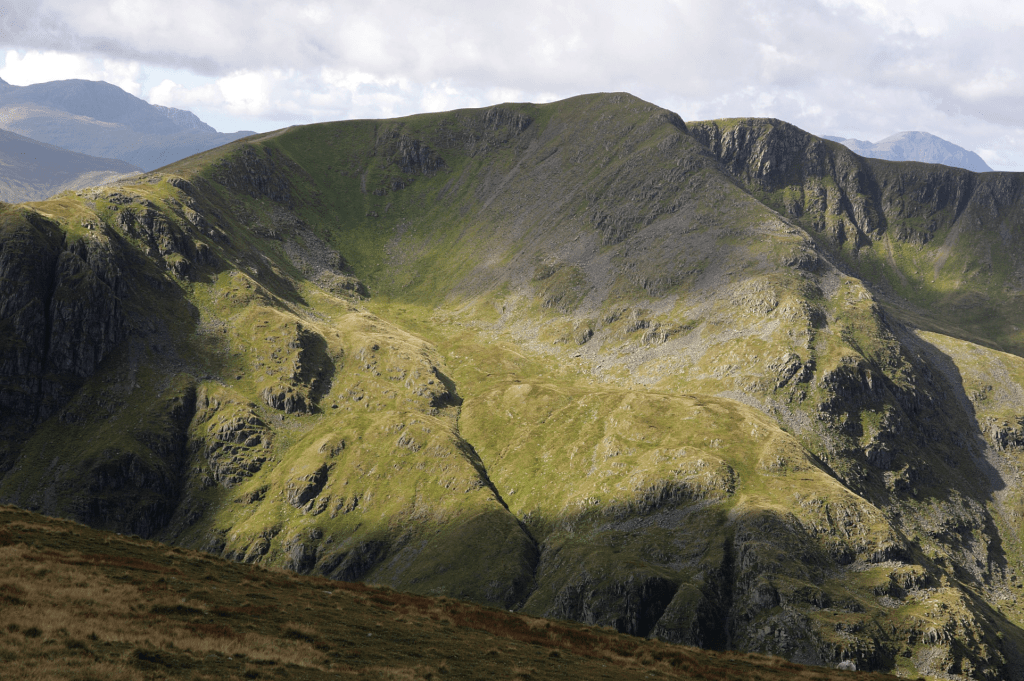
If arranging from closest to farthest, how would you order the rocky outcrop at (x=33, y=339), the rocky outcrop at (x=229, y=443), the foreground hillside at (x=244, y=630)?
the foreground hillside at (x=244, y=630), the rocky outcrop at (x=33, y=339), the rocky outcrop at (x=229, y=443)

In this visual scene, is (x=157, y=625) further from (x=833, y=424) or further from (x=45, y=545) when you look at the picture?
(x=833, y=424)

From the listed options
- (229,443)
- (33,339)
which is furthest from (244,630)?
(33,339)

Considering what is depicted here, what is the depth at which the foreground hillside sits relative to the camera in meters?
28.8

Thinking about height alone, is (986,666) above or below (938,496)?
below

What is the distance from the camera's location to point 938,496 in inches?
7431

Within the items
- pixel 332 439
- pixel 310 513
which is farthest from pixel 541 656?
pixel 332 439

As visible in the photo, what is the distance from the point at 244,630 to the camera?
118ft

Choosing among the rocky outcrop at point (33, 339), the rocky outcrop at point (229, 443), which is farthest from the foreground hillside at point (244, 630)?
the rocky outcrop at point (33, 339)

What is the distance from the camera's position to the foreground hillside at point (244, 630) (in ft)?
94.5

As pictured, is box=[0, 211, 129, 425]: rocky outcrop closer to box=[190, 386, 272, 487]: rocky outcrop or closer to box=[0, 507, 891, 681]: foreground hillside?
box=[190, 386, 272, 487]: rocky outcrop

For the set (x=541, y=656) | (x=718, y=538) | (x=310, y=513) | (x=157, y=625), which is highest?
(x=157, y=625)

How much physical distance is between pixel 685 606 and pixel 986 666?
57.6 metres

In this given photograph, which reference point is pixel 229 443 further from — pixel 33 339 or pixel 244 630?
pixel 244 630

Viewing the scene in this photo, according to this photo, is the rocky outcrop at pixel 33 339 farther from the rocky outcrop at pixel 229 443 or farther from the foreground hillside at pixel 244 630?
the foreground hillside at pixel 244 630
